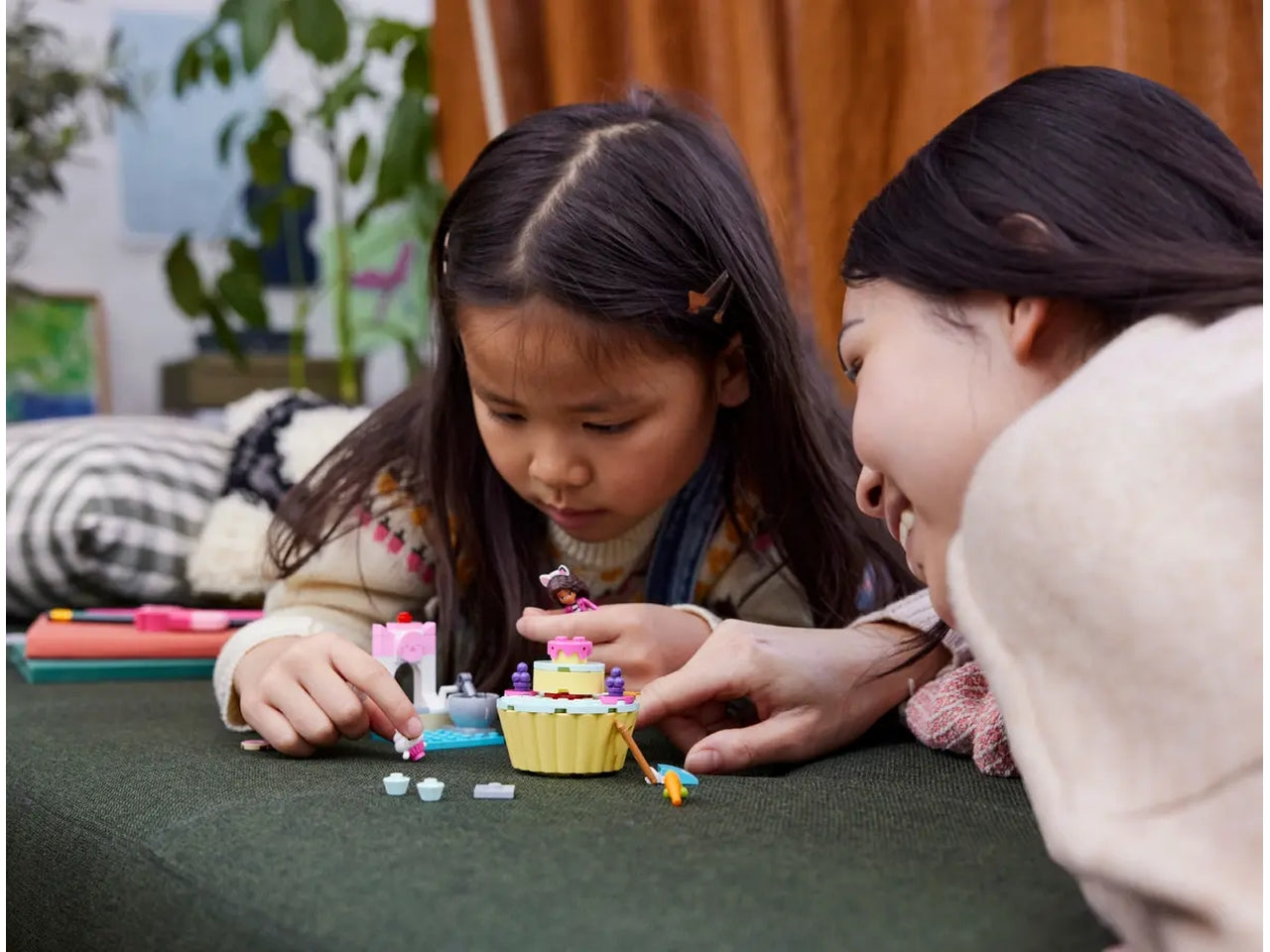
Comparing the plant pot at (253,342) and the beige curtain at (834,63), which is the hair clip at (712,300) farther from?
the plant pot at (253,342)

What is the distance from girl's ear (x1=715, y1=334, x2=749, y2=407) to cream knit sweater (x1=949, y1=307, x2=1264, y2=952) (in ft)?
2.21

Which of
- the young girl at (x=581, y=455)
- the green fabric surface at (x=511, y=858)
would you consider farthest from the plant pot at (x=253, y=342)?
the green fabric surface at (x=511, y=858)

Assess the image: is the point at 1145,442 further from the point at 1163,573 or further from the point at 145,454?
the point at 145,454

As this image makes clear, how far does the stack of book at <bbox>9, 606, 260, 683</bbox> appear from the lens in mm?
1506

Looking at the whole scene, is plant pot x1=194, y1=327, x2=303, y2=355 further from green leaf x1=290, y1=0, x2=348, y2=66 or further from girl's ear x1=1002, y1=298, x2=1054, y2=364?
girl's ear x1=1002, y1=298, x2=1054, y2=364

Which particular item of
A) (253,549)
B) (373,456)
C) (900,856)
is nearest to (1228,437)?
(900,856)

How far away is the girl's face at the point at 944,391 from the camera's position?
0.68m

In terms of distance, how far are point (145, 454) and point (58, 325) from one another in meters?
1.42

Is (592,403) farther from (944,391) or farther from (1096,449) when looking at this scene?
(1096,449)

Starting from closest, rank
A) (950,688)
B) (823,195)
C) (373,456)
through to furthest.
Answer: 1. (950,688)
2. (373,456)
3. (823,195)

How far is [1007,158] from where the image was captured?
2.42ft

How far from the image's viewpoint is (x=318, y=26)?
8.31 feet

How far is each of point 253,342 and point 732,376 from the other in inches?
→ 81.2

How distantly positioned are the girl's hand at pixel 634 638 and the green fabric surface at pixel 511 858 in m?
0.07
